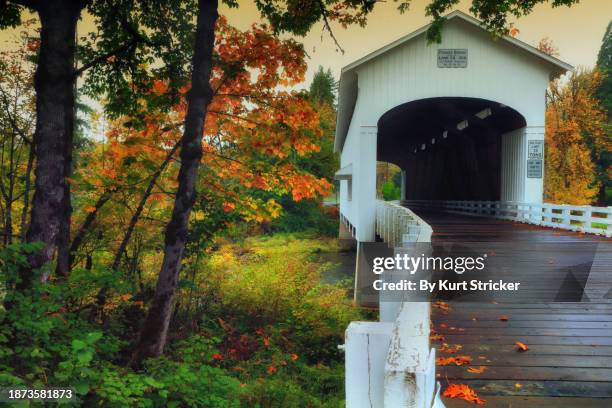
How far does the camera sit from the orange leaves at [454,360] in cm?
331

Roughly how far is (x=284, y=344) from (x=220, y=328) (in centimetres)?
156

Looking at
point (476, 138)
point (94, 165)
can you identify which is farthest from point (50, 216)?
point (476, 138)

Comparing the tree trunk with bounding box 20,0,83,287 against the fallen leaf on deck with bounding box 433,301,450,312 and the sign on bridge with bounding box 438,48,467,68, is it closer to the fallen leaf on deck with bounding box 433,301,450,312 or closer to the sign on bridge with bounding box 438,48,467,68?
the fallen leaf on deck with bounding box 433,301,450,312

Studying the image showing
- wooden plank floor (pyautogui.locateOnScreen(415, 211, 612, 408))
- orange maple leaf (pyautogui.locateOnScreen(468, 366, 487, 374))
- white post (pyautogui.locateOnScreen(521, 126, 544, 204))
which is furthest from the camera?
white post (pyautogui.locateOnScreen(521, 126, 544, 204))

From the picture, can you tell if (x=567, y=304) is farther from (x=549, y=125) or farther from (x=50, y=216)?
(x=549, y=125)

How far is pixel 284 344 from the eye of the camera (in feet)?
33.3

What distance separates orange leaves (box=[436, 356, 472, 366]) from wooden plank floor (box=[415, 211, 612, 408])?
5 centimetres

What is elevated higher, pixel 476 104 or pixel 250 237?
pixel 476 104

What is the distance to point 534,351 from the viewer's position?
3.61 m

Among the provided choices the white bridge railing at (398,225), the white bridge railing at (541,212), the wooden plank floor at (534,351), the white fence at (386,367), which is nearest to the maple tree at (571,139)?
the white bridge railing at (541,212)

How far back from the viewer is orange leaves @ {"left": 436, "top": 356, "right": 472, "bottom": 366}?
3314mm

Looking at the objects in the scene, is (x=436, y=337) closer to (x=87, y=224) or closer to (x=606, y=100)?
(x=87, y=224)

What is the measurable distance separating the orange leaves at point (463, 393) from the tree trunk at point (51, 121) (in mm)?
5598

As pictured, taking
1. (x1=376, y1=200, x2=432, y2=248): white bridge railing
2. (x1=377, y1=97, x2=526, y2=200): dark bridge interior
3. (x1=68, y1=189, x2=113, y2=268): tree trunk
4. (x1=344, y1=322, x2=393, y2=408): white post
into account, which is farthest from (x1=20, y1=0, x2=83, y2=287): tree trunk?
(x1=377, y1=97, x2=526, y2=200): dark bridge interior
